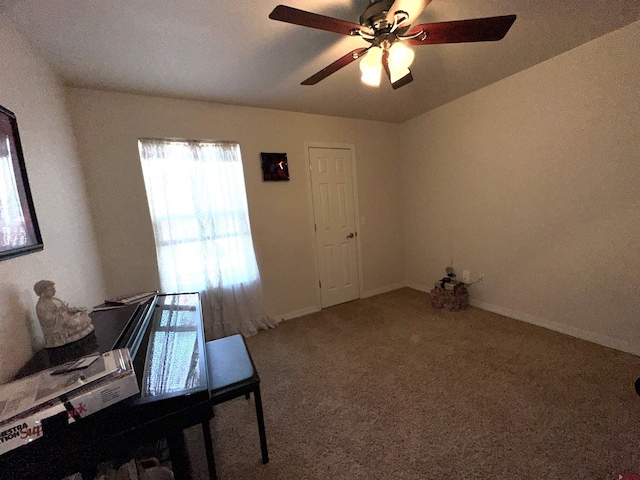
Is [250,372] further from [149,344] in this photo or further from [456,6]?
[456,6]

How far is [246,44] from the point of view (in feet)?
5.40

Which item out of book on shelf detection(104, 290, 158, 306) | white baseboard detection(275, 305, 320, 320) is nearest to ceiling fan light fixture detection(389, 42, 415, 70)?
book on shelf detection(104, 290, 158, 306)

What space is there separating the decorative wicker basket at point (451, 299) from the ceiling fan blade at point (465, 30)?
2.45 m

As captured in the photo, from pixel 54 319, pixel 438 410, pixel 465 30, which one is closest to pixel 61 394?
pixel 54 319

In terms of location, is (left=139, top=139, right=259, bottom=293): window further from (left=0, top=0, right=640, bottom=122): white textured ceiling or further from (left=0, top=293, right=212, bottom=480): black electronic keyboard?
(left=0, top=293, right=212, bottom=480): black electronic keyboard

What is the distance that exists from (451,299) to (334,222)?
1666mm

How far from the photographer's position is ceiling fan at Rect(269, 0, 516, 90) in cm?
112

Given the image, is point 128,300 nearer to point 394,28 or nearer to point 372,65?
point 372,65

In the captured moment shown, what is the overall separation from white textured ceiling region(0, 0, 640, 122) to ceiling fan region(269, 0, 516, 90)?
219 millimetres

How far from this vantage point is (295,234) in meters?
3.05

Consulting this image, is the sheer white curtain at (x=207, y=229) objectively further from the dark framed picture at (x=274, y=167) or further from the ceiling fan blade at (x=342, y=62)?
the ceiling fan blade at (x=342, y=62)

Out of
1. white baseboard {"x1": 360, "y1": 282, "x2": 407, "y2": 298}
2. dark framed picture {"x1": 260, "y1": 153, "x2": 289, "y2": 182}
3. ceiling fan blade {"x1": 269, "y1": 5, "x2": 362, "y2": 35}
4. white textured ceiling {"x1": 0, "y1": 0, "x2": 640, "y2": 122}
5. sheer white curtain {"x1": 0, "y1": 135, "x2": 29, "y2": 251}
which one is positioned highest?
A: white textured ceiling {"x1": 0, "y1": 0, "x2": 640, "y2": 122}

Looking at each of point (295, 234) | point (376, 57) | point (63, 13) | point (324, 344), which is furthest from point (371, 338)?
point (63, 13)

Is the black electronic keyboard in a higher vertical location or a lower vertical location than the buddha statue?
lower
